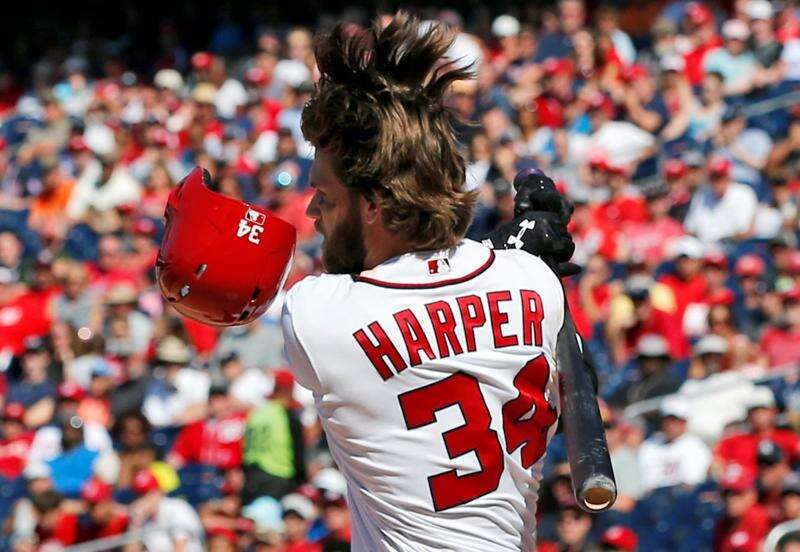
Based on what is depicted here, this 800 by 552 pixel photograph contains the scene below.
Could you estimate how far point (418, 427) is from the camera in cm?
258

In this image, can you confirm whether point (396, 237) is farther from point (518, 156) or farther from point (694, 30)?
point (694, 30)

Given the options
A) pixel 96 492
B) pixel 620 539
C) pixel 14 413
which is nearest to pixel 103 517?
pixel 96 492

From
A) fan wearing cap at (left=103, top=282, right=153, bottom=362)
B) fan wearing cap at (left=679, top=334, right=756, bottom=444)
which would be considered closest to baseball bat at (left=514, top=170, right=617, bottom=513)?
fan wearing cap at (left=679, top=334, right=756, bottom=444)

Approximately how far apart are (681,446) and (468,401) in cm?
492

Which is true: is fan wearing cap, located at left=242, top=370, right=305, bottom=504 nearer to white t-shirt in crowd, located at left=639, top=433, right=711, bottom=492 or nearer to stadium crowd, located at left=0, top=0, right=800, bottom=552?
stadium crowd, located at left=0, top=0, right=800, bottom=552

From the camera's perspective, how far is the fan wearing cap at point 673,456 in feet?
23.8

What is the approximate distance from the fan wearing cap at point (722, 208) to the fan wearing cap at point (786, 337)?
3.85 ft

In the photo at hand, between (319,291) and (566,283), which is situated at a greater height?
(319,291)

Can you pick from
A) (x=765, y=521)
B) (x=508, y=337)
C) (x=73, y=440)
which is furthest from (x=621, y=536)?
(x=508, y=337)

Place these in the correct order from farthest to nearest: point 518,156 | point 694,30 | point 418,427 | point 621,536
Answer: point 694,30 → point 518,156 → point 621,536 → point 418,427

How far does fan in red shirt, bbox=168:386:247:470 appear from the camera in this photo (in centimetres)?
812

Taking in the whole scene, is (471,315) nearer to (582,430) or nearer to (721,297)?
(582,430)

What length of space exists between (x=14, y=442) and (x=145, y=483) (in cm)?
118

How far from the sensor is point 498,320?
2.61 metres
